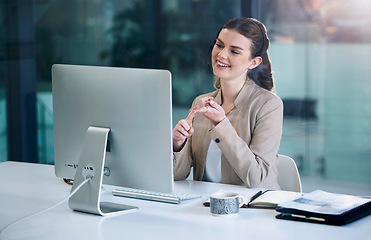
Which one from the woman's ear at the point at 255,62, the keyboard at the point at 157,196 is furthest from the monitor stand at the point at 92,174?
the woman's ear at the point at 255,62

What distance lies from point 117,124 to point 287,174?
970mm

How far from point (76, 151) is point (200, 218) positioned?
0.55 metres

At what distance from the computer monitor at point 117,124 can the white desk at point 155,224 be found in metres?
0.12

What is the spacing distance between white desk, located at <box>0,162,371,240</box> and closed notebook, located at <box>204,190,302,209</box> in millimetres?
37

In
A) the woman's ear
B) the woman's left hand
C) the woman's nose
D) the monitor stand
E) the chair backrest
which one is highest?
the woman's nose

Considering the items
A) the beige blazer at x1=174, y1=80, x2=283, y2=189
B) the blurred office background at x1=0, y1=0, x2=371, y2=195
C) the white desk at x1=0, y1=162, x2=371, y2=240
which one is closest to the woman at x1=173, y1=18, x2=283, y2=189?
the beige blazer at x1=174, y1=80, x2=283, y2=189

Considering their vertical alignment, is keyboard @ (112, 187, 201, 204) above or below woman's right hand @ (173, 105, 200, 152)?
below

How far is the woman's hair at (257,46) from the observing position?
294 centimetres

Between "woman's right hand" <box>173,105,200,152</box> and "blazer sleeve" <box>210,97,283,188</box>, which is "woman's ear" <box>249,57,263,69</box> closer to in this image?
"blazer sleeve" <box>210,97,283,188</box>

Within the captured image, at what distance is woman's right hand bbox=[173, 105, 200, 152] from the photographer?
2.44 metres

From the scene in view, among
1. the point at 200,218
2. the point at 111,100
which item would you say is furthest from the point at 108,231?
the point at 111,100

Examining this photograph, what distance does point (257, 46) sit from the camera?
119 inches

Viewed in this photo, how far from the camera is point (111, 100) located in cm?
203

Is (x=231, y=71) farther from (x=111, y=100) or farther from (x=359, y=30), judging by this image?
(x=359, y=30)
